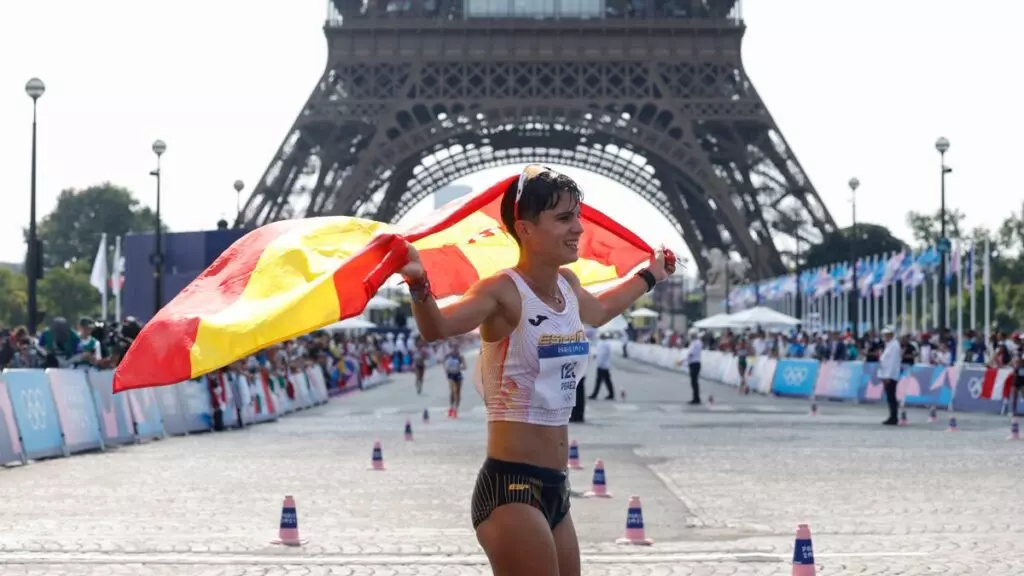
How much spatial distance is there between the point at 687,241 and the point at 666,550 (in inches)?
2807

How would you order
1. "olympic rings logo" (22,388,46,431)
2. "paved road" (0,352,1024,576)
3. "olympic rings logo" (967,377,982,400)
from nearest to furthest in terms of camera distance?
"paved road" (0,352,1024,576)
"olympic rings logo" (22,388,46,431)
"olympic rings logo" (967,377,982,400)

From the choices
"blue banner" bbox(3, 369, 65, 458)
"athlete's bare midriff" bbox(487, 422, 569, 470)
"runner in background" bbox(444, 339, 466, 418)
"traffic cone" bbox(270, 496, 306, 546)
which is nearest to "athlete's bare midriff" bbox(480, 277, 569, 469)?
"athlete's bare midriff" bbox(487, 422, 569, 470)

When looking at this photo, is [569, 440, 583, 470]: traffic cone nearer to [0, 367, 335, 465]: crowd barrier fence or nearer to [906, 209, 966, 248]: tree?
[0, 367, 335, 465]: crowd barrier fence

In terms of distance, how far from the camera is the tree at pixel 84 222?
125 m

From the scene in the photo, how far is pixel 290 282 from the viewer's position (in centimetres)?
572

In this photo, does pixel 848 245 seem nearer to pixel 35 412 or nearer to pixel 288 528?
pixel 35 412

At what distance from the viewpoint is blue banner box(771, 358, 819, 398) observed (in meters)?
38.1

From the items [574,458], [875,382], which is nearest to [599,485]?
[574,458]

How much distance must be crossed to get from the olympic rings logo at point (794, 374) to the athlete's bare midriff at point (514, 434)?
33406 millimetres

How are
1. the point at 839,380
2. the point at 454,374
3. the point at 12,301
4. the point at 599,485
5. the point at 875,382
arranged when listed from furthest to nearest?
the point at 12,301, the point at 839,380, the point at 875,382, the point at 454,374, the point at 599,485

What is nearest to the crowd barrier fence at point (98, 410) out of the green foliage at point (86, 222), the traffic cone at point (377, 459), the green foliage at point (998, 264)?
the traffic cone at point (377, 459)

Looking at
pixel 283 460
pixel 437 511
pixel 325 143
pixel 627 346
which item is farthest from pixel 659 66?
pixel 437 511

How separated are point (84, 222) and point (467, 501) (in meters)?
117

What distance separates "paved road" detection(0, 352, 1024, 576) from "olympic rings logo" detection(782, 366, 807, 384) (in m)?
13.5
